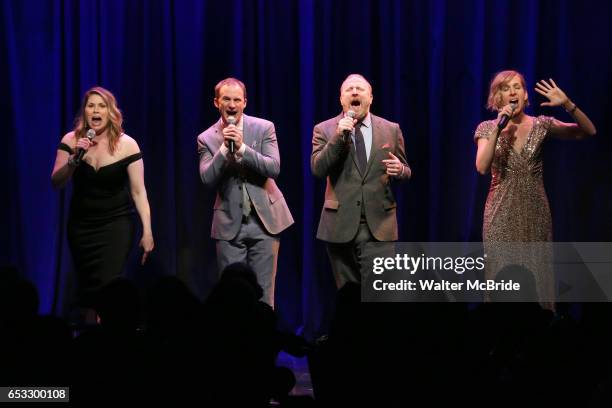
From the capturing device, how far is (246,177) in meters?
4.47

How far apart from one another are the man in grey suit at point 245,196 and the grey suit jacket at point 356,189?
0.92 ft

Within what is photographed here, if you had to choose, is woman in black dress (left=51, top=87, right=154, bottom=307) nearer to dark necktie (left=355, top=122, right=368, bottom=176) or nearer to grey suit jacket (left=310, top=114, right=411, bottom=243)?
grey suit jacket (left=310, top=114, right=411, bottom=243)

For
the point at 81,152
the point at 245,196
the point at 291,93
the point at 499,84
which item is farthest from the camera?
the point at 291,93

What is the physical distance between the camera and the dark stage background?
555cm

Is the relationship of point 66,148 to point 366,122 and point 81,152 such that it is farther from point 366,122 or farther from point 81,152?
point 366,122

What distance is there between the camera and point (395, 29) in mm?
5512

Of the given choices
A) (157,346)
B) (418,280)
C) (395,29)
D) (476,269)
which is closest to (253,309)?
(157,346)

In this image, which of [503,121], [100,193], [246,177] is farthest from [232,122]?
[503,121]

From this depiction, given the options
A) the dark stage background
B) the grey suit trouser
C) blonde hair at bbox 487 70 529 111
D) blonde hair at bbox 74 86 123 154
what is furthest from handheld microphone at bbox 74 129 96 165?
blonde hair at bbox 487 70 529 111

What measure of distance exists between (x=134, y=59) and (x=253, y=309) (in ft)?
13.1

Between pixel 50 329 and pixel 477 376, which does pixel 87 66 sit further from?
pixel 477 376

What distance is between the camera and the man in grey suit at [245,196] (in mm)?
4418

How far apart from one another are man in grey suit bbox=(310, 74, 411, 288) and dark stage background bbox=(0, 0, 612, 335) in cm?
111

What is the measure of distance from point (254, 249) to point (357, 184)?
70 centimetres
